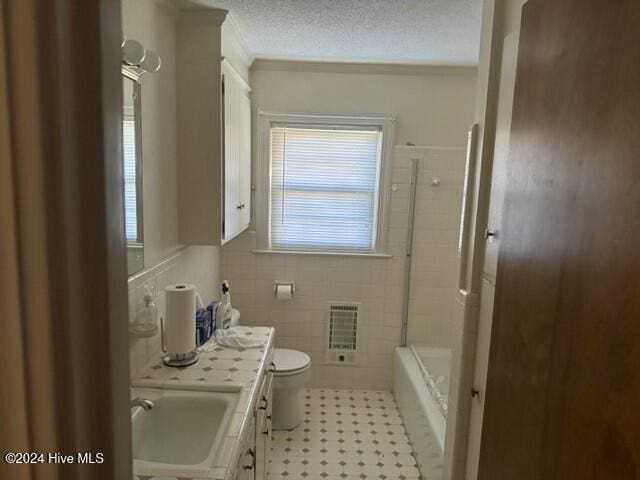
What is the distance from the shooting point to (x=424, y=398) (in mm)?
2566

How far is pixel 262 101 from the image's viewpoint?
3.08m

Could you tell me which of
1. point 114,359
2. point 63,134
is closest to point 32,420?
point 114,359

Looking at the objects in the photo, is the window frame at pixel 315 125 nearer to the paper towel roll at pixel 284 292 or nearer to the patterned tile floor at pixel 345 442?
the paper towel roll at pixel 284 292

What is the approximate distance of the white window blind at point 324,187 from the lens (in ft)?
10.3

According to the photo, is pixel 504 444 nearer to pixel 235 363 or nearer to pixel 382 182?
pixel 235 363

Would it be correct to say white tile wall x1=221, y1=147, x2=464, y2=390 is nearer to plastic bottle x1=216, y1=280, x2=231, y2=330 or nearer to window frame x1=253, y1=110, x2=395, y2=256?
window frame x1=253, y1=110, x2=395, y2=256

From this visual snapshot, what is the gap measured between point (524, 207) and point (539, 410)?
45cm

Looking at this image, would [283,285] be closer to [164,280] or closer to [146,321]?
[164,280]

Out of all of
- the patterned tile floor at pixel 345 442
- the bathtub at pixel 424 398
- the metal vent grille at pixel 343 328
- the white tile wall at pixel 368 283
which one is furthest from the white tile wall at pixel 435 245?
the patterned tile floor at pixel 345 442

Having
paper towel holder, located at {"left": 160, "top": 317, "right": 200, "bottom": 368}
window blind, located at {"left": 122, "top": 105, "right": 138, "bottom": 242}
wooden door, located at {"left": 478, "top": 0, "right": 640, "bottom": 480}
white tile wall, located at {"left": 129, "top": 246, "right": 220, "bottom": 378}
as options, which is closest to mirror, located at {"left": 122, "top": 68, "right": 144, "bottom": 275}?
window blind, located at {"left": 122, "top": 105, "right": 138, "bottom": 242}

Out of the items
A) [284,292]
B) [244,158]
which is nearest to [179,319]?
[244,158]

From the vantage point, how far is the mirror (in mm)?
1550

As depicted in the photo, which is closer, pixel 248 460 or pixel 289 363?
pixel 248 460

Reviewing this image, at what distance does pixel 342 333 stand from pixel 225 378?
1.73 m
